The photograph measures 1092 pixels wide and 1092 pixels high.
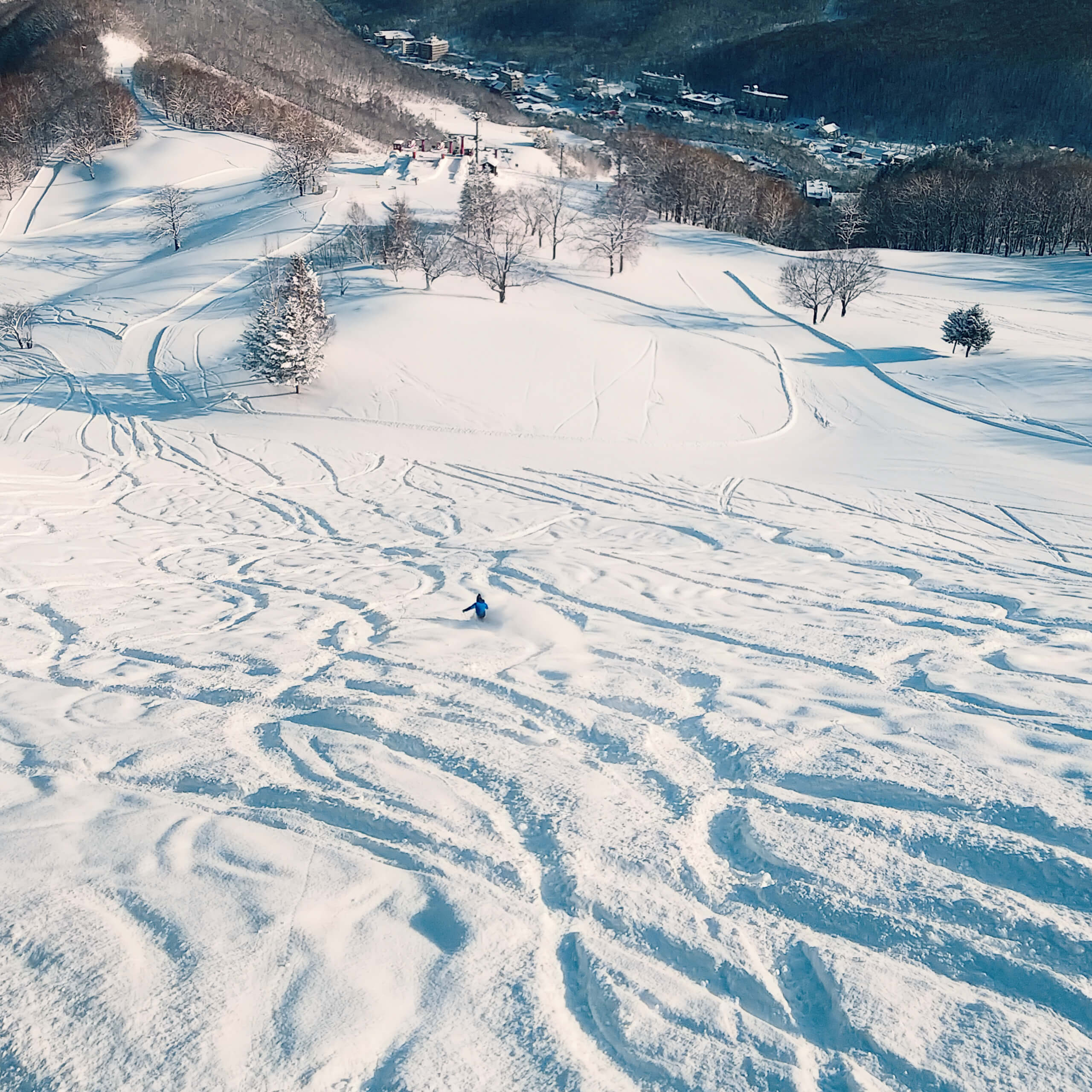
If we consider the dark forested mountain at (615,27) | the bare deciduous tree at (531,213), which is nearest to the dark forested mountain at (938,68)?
the dark forested mountain at (615,27)

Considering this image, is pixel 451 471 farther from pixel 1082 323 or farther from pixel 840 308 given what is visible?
pixel 1082 323

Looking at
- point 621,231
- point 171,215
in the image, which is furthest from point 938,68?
point 171,215

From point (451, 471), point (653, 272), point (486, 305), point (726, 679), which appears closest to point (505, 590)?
point (726, 679)

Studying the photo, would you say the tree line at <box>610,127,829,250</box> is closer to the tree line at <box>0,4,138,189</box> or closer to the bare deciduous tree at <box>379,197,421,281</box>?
the bare deciduous tree at <box>379,197,421,281</box>

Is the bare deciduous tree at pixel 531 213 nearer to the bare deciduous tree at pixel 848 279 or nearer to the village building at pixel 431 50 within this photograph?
the bare deciduous tree at pixel 848 279

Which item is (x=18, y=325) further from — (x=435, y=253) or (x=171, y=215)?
(x=171, y=215)

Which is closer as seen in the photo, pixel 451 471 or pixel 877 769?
pixel 877 769

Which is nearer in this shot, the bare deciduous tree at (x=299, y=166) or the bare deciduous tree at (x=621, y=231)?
the bare deciduous tree at (x=621, y=231)
